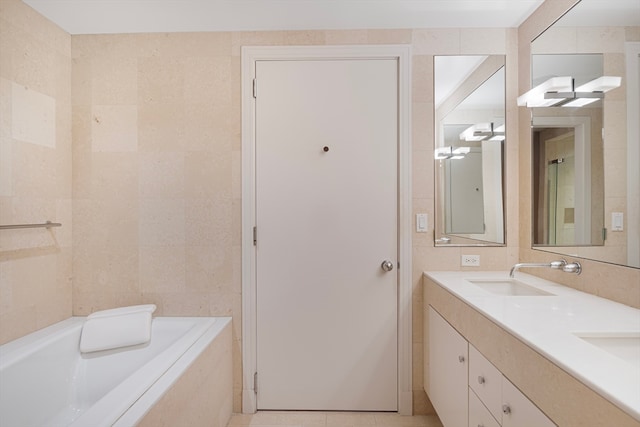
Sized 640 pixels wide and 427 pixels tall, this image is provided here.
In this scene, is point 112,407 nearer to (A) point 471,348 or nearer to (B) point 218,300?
(B) point 218,300

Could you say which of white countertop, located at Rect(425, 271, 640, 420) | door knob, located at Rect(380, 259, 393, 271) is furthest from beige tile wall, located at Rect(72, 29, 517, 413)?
white countertop, located at Rect(425, 271, 640, 420)

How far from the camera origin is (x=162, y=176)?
80.0 inches

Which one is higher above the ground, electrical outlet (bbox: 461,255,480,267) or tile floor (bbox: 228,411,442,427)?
electrical outlet (bbox: 461,255,480,267)

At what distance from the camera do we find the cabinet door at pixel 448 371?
1444 millimetres

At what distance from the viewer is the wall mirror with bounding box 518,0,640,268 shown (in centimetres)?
124

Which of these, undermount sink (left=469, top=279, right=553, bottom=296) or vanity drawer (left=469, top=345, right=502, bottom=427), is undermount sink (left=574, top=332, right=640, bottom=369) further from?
undermount sink (left=469, top=279, right=553, bottom=296)

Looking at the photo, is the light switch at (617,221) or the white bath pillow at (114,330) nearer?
the light switch at (617,221)

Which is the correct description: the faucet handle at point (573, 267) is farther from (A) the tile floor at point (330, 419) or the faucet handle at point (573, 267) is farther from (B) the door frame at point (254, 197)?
(A) the tile floor at point (330, 419)

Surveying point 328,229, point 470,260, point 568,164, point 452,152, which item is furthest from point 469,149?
point 328,229

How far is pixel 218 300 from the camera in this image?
2.04 meters

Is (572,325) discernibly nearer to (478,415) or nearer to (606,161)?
(478,415)

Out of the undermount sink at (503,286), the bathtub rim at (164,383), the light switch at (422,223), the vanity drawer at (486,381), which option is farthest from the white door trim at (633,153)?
the bathtub rim at (164,383)

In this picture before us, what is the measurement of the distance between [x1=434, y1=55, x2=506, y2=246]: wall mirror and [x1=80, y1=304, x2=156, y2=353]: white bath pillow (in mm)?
1826

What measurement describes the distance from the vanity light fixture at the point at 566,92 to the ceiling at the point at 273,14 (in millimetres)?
530
